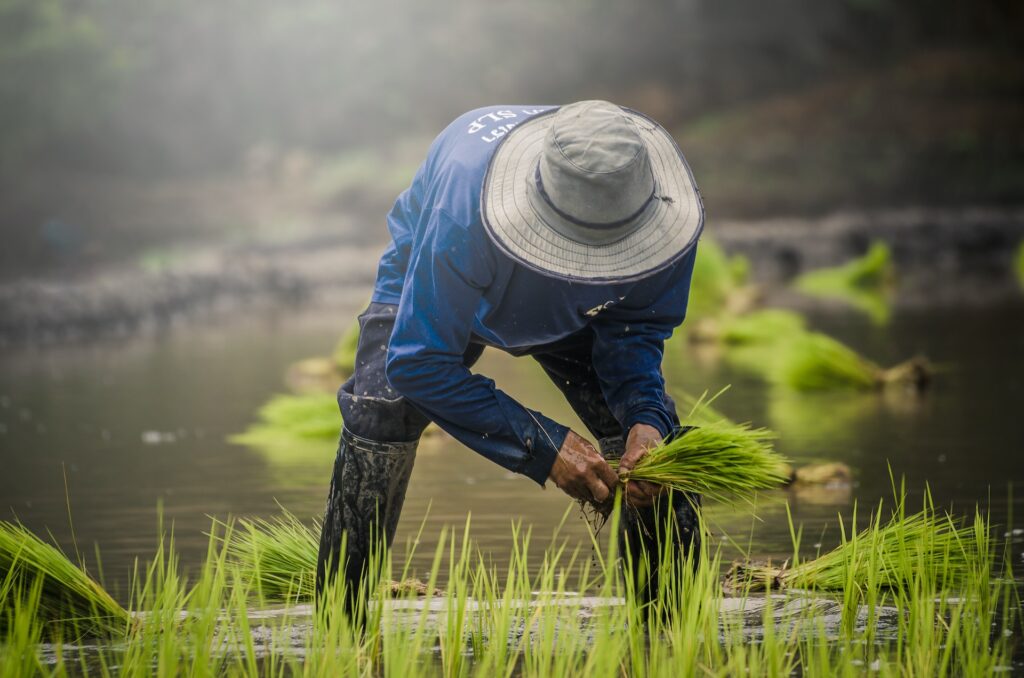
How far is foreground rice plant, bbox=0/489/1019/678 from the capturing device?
2.04 metres

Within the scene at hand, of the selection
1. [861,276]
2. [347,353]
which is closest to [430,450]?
[347,353]

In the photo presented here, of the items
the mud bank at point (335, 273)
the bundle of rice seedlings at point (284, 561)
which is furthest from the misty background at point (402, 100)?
the bundle of rice seedlings at point (284, 561)

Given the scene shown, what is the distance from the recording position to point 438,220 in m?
2.19

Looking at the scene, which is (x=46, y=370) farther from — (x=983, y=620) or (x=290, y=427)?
(x=983, y=620)

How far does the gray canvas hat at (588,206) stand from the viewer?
2109 millimetres

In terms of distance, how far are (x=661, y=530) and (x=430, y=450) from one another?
272 cm

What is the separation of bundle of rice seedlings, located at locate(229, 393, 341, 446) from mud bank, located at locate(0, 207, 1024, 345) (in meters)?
6.17

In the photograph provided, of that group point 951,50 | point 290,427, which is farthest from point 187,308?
point 951,50

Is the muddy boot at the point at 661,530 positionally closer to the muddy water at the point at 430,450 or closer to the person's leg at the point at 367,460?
the muddy water at the point at 430,450

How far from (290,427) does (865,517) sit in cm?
256

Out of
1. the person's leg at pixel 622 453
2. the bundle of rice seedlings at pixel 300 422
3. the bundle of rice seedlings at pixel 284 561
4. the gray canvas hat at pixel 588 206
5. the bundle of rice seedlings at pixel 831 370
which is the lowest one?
the bundle of rice seedlings at pixel 284 561

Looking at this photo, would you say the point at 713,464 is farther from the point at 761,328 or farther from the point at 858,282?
the point at 858,282

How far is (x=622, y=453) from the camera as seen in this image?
259cm

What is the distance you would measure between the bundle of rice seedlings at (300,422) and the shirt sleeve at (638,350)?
2.99 meters
